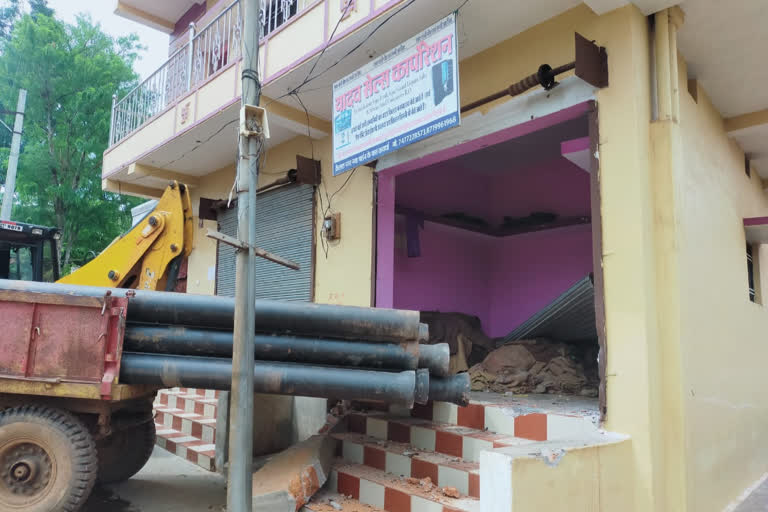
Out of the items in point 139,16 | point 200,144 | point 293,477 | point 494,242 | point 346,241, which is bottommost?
point 293,477

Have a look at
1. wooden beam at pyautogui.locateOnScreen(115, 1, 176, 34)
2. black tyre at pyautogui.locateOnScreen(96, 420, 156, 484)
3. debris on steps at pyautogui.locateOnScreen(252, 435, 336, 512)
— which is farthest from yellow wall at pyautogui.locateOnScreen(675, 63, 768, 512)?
wooden beam at pyautogui.locateOnScreen(115, 1, 176, 34)

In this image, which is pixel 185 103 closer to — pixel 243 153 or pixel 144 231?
pixel 144 231

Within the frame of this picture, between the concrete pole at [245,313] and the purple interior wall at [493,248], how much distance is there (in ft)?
15.2

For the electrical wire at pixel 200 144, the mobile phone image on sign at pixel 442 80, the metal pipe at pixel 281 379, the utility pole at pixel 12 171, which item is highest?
the utility pole at pixel 12 171

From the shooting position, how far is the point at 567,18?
4961mm

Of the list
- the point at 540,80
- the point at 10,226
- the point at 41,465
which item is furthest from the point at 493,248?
the point at 41,465

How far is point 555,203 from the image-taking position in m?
9.12

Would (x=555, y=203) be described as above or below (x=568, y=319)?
above

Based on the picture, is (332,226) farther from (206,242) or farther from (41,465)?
(41,465)

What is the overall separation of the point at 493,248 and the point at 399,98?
544cm

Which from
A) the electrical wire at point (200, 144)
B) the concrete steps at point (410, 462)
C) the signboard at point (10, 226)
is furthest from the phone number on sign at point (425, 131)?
the signboard at point (10, 226)

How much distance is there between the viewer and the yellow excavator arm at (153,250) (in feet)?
21.6

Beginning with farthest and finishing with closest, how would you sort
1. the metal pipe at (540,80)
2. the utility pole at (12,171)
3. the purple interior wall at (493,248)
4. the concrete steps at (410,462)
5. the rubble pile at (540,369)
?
the utility pole at (12,171) < the purple interior wall at (493,248) < the rubble pile at (540,369) < the metal pipe at (540,80) < the concrete steps at (410,462)

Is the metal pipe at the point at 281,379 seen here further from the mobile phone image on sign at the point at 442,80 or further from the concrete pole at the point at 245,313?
the mobile phone image on sign at the point at 442,80
